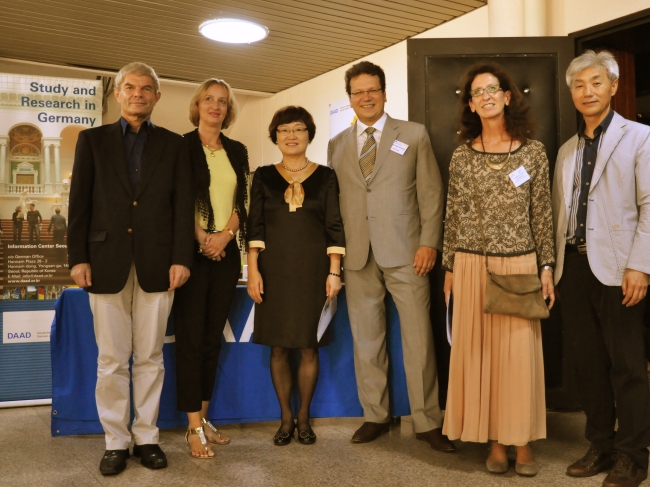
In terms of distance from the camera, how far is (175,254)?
2.71m

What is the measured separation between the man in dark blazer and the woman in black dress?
1.40ft

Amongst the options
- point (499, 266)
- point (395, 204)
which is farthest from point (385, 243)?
point (499, 266)

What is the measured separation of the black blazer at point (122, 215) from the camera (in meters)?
2.64

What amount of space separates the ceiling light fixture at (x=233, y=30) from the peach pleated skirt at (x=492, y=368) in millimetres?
4186

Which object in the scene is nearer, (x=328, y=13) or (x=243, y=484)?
(x=243, y=484)

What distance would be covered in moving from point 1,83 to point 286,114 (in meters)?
2.37

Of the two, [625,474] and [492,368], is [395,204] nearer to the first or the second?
[492,368]

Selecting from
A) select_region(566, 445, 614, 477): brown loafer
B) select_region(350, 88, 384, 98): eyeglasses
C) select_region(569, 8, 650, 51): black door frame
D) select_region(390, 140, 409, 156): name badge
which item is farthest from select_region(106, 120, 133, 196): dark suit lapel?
select_region(569, 8, 650, 51): black door frame

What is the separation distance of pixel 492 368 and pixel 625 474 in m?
0.64

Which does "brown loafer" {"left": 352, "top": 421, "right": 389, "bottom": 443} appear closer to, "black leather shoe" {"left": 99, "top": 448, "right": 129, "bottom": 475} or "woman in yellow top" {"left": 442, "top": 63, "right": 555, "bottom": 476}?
"woman in yellow top" {"left": 442, "top": 63, "right": 555, "bottom": 476}

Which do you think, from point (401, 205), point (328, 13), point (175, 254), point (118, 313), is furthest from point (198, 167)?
point (328, 13)

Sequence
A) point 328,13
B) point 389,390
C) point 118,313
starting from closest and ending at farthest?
point 118,313
point 389,390
point 328,13

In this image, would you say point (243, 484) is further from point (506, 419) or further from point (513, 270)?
point (513, 270)

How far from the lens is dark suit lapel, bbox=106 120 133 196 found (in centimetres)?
269
